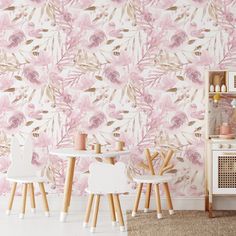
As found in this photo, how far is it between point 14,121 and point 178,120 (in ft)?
5.94

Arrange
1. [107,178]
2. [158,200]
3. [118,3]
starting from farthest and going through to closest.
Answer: [118,3] → [158,200] → [107,178]

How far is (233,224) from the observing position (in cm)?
581

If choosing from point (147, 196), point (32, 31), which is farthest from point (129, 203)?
point (32, 31)

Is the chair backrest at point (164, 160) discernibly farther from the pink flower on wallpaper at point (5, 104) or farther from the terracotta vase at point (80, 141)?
the pink flower on wallpaper at point (5, 104)

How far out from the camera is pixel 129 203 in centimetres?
650

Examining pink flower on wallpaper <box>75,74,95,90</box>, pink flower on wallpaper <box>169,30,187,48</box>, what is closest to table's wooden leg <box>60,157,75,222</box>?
pink flower on wallpaper <box>75,74,95,90</box>

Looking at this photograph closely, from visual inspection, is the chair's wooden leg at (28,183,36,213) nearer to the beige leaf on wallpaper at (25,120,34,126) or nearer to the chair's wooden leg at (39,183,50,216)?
the chair's wooden leg at (39,183,50,216)

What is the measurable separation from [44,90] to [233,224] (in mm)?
2466

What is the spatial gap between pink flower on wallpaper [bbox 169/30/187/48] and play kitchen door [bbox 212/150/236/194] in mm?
1279

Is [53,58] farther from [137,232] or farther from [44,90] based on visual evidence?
[137,232]

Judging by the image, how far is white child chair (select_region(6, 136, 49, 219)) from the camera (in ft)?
20.0

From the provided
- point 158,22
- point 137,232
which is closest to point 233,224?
point 137,232

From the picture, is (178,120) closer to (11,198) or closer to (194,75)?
(194,75)

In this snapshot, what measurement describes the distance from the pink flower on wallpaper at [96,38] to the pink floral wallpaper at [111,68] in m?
0.01
